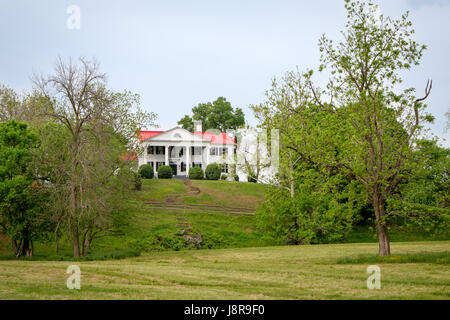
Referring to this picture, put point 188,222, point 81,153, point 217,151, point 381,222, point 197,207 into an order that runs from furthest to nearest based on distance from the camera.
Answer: point 217,151, point 197,207, point 188,222, point 81,153, point 381,222

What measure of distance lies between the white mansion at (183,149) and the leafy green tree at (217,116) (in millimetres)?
11851

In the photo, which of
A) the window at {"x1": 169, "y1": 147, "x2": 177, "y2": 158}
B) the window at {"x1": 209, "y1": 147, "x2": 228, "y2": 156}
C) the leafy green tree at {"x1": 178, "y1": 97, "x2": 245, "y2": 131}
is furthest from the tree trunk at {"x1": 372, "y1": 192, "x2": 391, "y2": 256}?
the leafy green tree at {"x1": 178, "y1": 97, "x2": 245, "y2": 131}

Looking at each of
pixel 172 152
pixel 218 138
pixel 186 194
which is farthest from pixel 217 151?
pixel 186 194

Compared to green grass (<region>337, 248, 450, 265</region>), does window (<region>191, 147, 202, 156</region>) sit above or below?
above

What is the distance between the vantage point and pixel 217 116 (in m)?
86.2

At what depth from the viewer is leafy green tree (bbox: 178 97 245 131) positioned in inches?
3413

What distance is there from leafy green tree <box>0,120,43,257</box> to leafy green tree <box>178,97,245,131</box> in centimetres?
5918

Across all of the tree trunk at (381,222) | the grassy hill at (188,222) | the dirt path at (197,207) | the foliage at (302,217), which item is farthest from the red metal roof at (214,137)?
the tree trunk at (381,222)

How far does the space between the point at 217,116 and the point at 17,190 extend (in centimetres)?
6122

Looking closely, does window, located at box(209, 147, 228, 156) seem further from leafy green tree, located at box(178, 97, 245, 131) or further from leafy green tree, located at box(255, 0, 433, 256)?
leafy green tree, located at box(255, 0, 433, 256)

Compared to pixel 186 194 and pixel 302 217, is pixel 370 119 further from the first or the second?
pixel 186 194

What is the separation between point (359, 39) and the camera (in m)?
19.9
